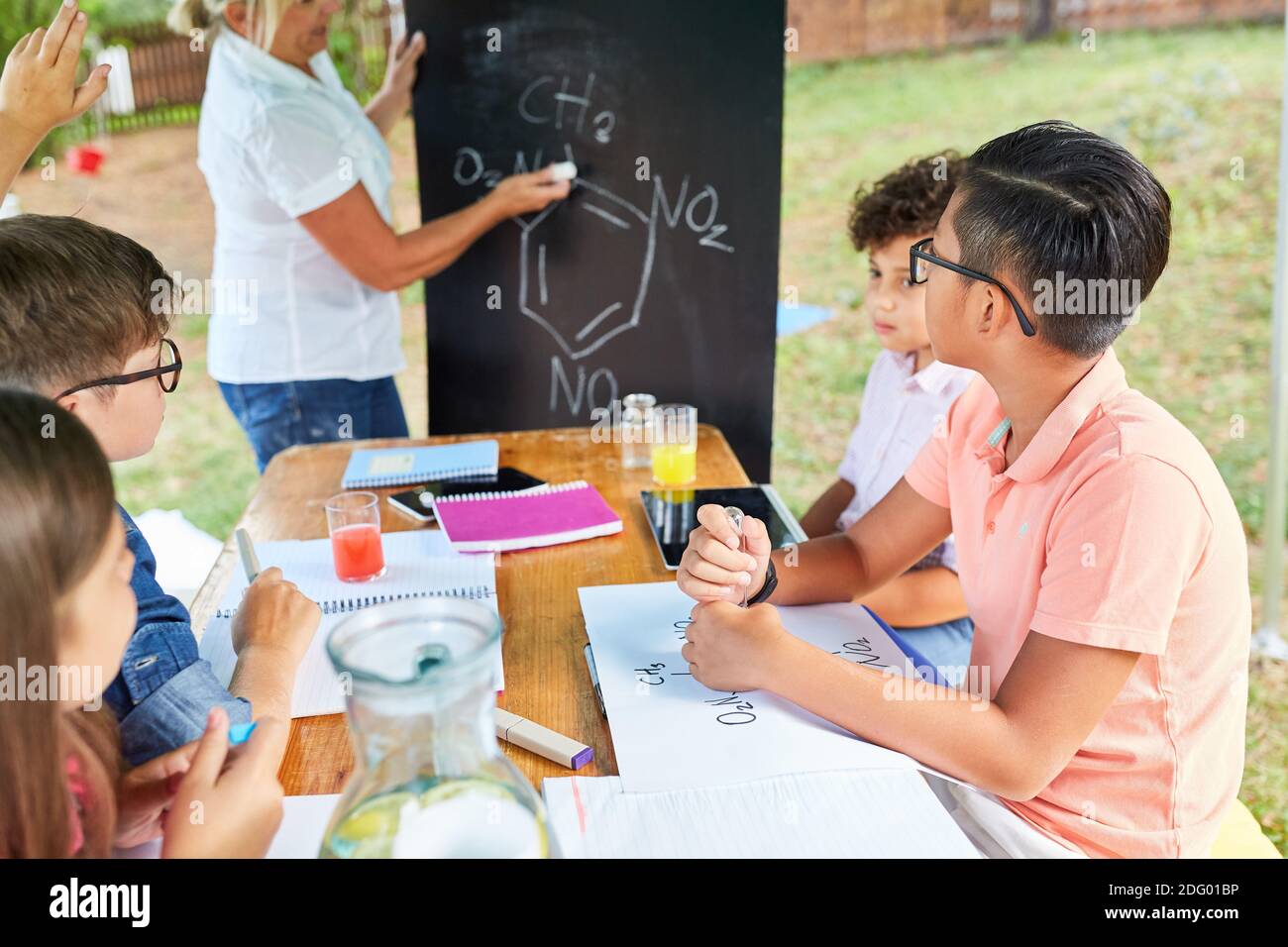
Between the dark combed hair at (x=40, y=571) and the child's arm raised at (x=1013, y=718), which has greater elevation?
the dark combed hair at (x=40, y=571)

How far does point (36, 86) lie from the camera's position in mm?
1360

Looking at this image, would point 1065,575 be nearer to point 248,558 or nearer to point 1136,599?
point 1136,599

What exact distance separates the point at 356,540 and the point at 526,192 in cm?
109

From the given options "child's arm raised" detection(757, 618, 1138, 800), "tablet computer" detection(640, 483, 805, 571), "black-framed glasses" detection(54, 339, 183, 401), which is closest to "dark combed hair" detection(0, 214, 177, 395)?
"black-framed glasses" detection(54, 339, 183, 401)

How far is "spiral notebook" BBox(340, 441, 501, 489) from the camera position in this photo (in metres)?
1.90

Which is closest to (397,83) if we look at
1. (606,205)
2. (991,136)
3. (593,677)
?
(606,205)

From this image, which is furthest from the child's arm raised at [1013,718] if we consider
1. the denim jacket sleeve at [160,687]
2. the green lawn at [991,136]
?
the green lawn at [991,136]

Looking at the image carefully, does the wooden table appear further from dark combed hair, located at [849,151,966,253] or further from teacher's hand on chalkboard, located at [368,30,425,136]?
teacher's hand on chalkboard, located at [368,30,425,136]

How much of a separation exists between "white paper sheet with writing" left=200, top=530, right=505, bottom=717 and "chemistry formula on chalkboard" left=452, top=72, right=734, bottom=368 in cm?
95

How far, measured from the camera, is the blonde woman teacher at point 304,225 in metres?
2.11

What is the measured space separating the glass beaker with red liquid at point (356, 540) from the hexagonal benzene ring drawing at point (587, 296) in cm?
108

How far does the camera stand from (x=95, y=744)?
0.91m

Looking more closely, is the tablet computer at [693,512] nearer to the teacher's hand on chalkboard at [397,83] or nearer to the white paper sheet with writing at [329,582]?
the white paper sheet with writing at [329,582]
